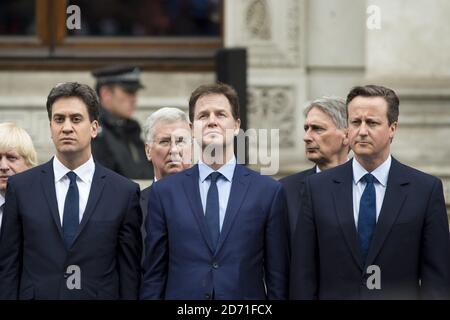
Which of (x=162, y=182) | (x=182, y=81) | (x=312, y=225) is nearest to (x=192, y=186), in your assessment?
(x=162, y=182)

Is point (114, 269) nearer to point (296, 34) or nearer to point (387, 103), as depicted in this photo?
point (387, 103)

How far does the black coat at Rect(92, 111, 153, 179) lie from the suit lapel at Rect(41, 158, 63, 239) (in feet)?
11.8

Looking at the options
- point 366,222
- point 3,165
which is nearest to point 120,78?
point 3,165

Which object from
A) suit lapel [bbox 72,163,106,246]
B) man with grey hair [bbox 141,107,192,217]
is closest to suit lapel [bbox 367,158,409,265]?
suit lapel [bbox 72,163,106,246]

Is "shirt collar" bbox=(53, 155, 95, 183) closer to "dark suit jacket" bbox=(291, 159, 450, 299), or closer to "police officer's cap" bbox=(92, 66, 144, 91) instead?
"dark suit jacket" bbox=(291, 159, 450, 299)

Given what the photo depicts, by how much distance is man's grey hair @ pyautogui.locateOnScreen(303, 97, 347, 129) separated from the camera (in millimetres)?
8463

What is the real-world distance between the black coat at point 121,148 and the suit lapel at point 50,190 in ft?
11.8

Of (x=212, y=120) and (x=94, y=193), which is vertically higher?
(x=212, y=120)

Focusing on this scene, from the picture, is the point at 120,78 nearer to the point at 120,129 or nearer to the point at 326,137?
the point at 120,129

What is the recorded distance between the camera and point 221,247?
717 cm

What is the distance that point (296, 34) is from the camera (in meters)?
13.5

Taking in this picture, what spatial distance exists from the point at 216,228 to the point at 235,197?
18cm

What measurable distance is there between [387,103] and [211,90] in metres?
0.85

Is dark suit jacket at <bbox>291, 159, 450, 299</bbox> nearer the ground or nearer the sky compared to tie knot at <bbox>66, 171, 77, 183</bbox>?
nearer the ground
